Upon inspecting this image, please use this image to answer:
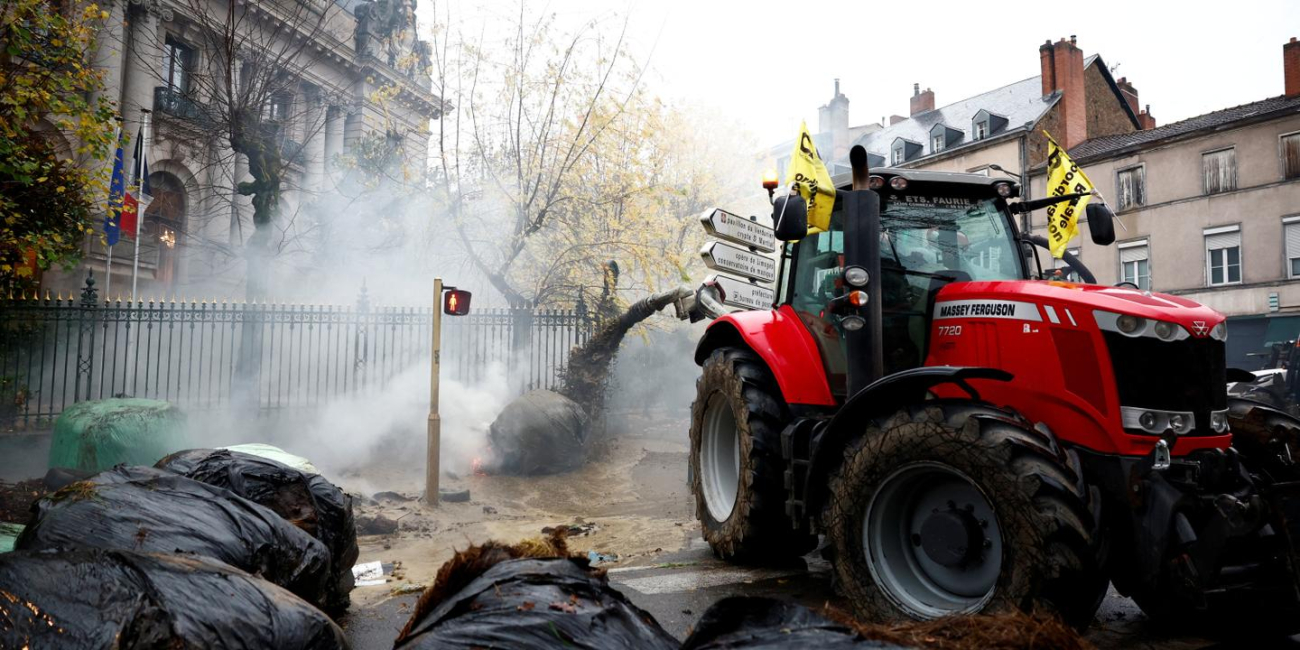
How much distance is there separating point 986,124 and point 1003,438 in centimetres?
3316

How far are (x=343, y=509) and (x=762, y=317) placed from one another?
116 inches

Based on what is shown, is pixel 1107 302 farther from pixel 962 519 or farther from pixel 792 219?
pixel 792 219

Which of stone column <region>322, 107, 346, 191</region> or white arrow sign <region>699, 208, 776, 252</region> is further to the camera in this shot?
stone column <region>322, 107, 346, 191</region>

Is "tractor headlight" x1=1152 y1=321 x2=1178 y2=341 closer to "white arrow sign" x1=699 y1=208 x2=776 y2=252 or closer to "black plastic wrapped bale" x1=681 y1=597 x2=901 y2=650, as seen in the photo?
"black plastic wrapped bale" x1=681 y1=597 x2=901 y2=650

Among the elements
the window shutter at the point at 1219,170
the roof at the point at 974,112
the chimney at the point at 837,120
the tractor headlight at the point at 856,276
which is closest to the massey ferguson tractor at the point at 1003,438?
the tractor headlight at the point at 856,276

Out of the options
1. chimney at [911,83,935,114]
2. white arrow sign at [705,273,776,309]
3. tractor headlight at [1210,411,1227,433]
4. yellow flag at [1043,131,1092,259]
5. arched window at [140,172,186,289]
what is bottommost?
tractor headlight at [1210,411,1227,433]

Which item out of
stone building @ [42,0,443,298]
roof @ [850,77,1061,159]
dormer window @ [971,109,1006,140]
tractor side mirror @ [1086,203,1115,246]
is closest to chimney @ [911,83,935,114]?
roof @ [850,77,1061,159]

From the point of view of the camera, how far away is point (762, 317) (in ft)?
17.5

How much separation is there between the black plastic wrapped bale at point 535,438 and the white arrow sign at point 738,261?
16.1 ft

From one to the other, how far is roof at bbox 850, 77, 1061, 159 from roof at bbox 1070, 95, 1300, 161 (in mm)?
2391

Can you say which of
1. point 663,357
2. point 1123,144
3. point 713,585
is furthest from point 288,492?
point 1123,144

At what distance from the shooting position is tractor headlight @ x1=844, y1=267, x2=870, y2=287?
12.9ft

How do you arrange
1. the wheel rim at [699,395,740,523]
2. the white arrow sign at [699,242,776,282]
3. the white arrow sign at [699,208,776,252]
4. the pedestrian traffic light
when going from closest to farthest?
the wheel rim at [699,395,740,523] < the white arrow sign at [699,208,776,252] < the white arrow sign at [699,242,776,282] < the pedestrian traffic light

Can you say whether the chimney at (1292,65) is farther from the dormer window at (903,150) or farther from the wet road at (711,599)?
the wet road at (711,599)
